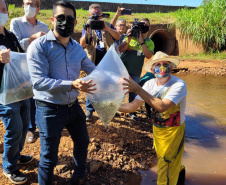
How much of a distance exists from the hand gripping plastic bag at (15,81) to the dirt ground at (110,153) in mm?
893

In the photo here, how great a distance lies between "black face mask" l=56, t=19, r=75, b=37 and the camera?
1.87 m

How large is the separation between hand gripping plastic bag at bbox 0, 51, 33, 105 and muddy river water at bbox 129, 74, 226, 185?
5.32ft

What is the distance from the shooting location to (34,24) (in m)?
2.93

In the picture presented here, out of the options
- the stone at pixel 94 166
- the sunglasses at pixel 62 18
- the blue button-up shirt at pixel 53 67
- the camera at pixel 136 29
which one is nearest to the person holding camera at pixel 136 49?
the camera at pixel 136 29

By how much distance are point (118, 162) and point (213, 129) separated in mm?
2243

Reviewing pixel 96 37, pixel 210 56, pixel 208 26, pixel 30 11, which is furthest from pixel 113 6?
pixel 30 11

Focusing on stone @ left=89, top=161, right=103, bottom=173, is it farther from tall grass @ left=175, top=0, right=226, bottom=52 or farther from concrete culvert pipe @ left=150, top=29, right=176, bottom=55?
tall grass @ left=175, top=0, right=226, bottom=52

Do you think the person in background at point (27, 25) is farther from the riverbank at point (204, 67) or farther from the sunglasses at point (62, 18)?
the riverbank at point (204, 67)

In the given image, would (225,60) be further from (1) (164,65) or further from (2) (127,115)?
(1) (164,65)

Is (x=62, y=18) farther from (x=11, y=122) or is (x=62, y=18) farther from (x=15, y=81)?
(x=11, y=122)

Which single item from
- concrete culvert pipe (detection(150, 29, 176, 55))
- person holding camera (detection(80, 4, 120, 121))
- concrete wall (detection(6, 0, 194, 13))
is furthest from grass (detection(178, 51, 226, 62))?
person holding camera (detection(80, 4, 120, 121))

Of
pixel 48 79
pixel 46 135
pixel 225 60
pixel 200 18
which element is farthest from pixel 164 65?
pixel 200 18

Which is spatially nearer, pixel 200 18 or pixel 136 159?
pixel 136 159

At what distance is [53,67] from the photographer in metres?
1.88
